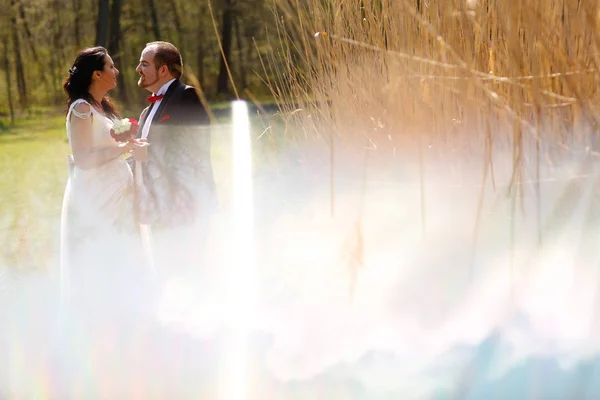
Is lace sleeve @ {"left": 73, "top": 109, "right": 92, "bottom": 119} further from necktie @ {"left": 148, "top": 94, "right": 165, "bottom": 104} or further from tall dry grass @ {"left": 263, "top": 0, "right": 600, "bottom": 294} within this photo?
tall dry grass @ {"left": 263, "top": 0, "right": 600, "bottom": 294}

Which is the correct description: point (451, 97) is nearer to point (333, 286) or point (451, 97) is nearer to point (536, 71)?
point (536, 71)

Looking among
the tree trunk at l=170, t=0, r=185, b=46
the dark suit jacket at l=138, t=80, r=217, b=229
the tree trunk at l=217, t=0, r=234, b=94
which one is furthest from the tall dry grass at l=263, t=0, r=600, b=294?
the tree trunk at l=170, t=0, r=185, b=46

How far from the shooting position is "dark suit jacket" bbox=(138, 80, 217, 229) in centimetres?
218

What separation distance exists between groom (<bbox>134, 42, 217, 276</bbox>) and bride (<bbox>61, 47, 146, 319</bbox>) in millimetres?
70

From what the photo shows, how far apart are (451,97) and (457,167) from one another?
6.9 inches

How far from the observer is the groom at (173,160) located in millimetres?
2188

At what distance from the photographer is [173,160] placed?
219cm

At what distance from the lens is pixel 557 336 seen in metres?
1.70

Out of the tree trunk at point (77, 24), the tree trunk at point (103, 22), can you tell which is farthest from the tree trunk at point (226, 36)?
the tree trunk at point (103, 22)

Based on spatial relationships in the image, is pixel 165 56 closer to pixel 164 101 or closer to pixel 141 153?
pixel 164 101

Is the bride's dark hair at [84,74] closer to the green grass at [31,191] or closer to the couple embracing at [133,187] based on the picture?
the couple embracing at [133,187]

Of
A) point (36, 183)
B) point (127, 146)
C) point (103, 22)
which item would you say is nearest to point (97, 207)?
point (127, 146)

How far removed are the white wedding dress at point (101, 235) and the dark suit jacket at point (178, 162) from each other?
0.27ft

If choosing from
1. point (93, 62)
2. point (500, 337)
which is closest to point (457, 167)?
point (500, 337)
